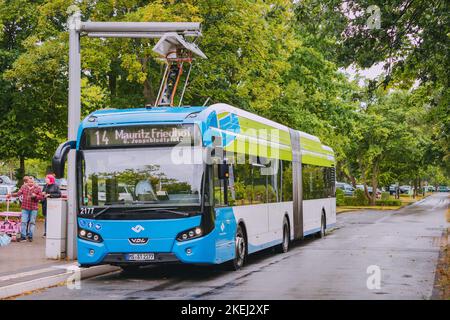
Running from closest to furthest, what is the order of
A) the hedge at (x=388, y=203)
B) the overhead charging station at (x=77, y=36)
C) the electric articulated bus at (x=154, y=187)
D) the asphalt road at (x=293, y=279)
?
the asphalt road at (x=293, y=279) < the electric articulated bus at (x=154, y=187) < the overhead charging station at (x=77, y=36) < the hedge at (x=388, y=203)

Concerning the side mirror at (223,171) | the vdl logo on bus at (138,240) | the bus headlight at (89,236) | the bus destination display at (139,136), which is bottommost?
the vdl logo on bus at (138,240)

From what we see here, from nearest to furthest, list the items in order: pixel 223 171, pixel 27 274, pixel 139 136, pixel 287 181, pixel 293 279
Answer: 1. pixel 293 279
2. pixel 139 136
3. pixel 27 274
4. pixel 223 171
5. pixel 287 181

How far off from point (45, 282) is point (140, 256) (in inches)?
65.8

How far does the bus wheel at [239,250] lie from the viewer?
15.1m

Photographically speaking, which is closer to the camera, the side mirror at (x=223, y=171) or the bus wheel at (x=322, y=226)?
the side mirror at (x=223, y=171)

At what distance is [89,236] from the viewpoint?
1379cm

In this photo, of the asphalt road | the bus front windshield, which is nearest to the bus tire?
the asphalt road

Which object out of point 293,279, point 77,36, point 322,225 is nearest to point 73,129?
point 77,36

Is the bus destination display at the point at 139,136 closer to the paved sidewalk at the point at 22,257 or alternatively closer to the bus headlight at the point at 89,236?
the bus headlight at the point at 89,236

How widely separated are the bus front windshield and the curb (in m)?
1.40

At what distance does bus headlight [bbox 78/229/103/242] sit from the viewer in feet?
45.0

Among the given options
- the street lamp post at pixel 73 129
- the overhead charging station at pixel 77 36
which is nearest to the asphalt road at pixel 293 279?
the street lamp post at pixel 73 129

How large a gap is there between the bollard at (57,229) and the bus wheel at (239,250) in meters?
3.96

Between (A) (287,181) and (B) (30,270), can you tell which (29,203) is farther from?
(A) (287,181)
